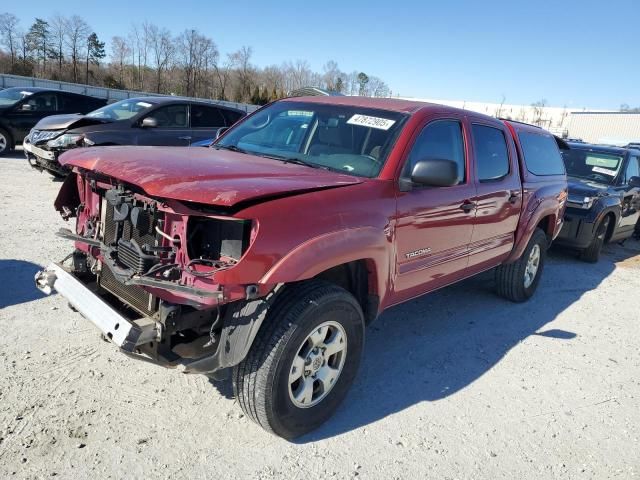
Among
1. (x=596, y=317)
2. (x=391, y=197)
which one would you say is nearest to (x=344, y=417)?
(x=391, y=197)

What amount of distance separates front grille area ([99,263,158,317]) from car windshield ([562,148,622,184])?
27.1 feet

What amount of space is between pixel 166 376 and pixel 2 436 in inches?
39.1

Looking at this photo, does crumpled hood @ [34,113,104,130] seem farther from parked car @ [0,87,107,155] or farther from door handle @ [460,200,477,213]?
door handle @ [460,200,477,213]

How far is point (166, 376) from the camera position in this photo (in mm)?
3383

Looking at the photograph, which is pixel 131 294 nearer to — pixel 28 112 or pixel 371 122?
pixel 371 122

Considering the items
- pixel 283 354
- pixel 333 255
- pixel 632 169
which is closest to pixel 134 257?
pixel 283 354

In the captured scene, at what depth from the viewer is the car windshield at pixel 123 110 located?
28.7ft

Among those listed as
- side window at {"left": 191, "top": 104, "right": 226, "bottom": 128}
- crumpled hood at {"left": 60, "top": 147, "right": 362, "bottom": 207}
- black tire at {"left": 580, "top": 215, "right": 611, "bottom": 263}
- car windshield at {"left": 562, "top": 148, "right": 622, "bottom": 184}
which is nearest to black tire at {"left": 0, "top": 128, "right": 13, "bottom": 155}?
side window at {"left": 191, "top": 104, "right": 226, "bottom": 128}

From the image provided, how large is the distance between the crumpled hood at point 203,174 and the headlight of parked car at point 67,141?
5269 mm

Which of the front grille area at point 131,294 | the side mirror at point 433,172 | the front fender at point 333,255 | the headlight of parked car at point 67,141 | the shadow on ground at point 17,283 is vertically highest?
the side mirror at point 433,172

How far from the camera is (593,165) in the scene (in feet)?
28.8

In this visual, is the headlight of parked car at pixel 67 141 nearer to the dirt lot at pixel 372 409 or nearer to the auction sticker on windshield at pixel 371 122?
the dirt lot at pixel 372 409

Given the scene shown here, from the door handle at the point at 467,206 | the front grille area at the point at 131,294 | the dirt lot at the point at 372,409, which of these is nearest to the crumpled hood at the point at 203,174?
the front grille area at the point at 131,294

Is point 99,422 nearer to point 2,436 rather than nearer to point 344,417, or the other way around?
point 2,436
